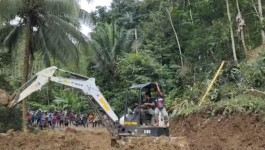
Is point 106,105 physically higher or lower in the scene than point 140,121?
higher

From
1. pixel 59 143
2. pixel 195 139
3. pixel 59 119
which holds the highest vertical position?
pixel 59 119

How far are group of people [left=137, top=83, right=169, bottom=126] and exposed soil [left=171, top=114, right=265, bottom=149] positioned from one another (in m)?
2.22

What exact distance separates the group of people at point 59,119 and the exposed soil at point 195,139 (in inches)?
490

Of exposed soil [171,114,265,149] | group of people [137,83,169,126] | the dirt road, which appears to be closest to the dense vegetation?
exposed soil [171,114,265,149]

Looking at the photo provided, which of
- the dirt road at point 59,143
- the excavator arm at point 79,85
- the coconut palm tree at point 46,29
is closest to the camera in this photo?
the dirt road at point 59,143

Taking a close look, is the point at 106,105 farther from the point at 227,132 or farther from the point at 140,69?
the point at 140,69

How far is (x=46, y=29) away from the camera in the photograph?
2070 centimetres

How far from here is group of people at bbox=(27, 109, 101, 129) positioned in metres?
28.5

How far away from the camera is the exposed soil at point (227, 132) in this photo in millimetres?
13149

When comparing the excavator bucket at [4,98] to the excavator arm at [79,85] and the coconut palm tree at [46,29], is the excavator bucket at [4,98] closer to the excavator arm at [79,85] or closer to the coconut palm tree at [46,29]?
A: the excavator arm at [79,85]

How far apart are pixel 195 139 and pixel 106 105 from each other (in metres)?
4.22

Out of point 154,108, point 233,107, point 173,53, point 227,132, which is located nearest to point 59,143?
point 154,108

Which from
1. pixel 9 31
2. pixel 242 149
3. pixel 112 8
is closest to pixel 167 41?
pixel 112 8

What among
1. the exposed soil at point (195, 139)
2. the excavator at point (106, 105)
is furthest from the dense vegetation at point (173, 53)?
the excavator at point (106, 105)
